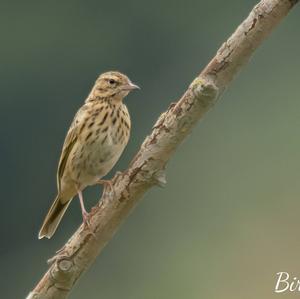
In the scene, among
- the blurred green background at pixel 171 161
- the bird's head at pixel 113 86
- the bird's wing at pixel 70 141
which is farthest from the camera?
the blurred green background at pixel 171 161

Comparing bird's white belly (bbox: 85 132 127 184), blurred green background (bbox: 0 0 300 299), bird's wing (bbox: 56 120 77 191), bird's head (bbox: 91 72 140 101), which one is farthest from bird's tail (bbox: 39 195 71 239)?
blurred green background (bbox: 0 0 300 299)

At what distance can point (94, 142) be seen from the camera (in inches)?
423

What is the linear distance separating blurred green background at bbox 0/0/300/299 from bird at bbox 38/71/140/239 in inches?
622

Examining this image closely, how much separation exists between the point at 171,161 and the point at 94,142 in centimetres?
2593

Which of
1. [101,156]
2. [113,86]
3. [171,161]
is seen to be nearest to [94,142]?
[101,156]

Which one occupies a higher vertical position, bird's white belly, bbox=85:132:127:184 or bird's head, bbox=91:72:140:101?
bird's head, bbox=91:72:140:101

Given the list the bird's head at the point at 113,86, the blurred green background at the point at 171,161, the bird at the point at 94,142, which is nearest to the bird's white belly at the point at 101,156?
the bird at the point at 94,142

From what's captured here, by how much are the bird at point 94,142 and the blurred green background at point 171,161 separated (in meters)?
15.8

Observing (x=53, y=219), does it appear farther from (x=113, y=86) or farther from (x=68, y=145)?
(x=113, y=86)

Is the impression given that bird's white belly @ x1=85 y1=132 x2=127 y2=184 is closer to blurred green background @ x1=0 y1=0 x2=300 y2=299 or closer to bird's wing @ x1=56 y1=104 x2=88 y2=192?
bird's wing @ x1=56 y1=104 x2=88 y2=192

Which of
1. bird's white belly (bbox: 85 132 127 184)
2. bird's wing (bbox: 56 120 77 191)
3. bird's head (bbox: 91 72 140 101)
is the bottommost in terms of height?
bird's white belly (bbox: 85 132 127 184)

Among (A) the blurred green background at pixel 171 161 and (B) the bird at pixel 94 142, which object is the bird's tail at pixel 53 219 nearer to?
(B) the bird at pixel 94 142

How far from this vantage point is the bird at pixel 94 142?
35.0ft

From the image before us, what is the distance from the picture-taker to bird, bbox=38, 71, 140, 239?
10.7 m
